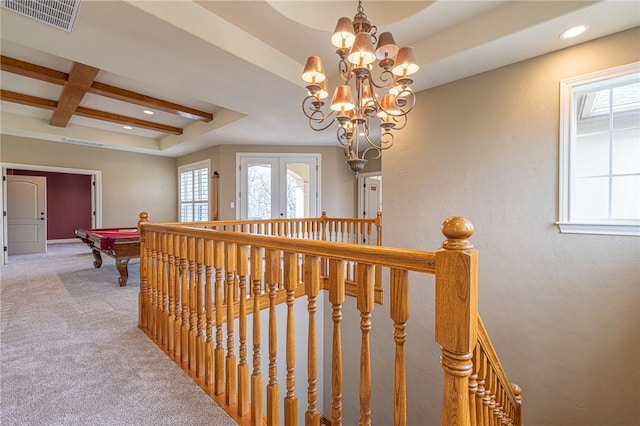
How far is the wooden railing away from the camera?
30.9 inches

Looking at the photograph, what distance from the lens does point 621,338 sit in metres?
2.23

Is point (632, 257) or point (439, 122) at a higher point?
point (439, 122)

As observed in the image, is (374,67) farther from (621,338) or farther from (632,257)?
(621,338)

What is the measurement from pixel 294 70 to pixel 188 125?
139 inches

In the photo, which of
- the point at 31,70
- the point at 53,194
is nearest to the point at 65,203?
the point at 53,194

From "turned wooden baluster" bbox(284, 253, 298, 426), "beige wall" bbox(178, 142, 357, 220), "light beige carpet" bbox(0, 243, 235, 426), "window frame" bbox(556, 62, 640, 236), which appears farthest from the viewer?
"beige wall" bbox(178, 142, 357, 220)

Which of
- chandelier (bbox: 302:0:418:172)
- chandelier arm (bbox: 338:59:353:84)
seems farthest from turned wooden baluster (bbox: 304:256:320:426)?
chandelier arm (bbox: 338:59:353:84)

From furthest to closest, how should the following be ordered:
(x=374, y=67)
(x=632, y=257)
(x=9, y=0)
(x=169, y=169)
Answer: (x=169, y=169)
(x=374, y=67)
(x=632, y=257)
(x=9, y=0)

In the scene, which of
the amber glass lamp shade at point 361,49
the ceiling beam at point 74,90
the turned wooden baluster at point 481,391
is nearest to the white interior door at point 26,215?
the ceiling beam at point 74,90

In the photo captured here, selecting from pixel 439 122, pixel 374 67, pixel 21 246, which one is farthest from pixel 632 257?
pixel 21 246

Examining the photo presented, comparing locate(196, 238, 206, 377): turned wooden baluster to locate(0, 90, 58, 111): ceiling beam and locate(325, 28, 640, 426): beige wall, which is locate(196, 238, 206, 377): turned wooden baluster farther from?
locate(0, 90, 58, 111): ceiling beam

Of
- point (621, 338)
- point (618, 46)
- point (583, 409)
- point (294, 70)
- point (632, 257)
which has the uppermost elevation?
point (294, 70)

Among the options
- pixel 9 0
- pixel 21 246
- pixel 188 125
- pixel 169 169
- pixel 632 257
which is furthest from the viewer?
pixel 169 169

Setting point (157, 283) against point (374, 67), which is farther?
point (374, 67)
